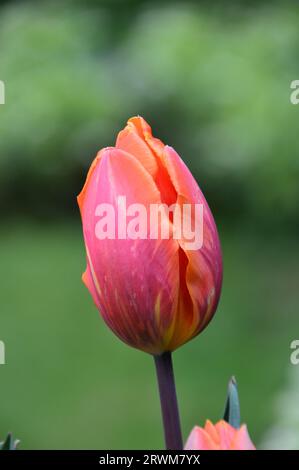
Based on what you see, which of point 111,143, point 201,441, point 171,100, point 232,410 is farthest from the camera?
point 171,100

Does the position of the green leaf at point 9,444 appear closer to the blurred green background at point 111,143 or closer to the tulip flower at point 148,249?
the tulip flower at point 148,249

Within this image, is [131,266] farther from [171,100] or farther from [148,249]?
[171,100]

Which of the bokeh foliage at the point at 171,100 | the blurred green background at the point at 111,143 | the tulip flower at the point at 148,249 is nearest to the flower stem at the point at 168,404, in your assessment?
the tulip flower at the point at 148,249

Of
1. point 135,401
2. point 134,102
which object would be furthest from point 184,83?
point 135,401


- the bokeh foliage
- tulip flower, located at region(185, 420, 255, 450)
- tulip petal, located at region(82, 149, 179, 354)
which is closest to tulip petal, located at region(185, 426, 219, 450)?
tulip flower, located at region(185, 420, 255, 450)

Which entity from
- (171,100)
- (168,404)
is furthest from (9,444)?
(171,100)

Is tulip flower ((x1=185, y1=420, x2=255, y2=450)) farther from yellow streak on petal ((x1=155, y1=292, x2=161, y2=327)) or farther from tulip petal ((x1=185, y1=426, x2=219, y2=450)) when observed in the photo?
yellow streak on petal ((x1=155, y1=292, x2=161, y2=327))
